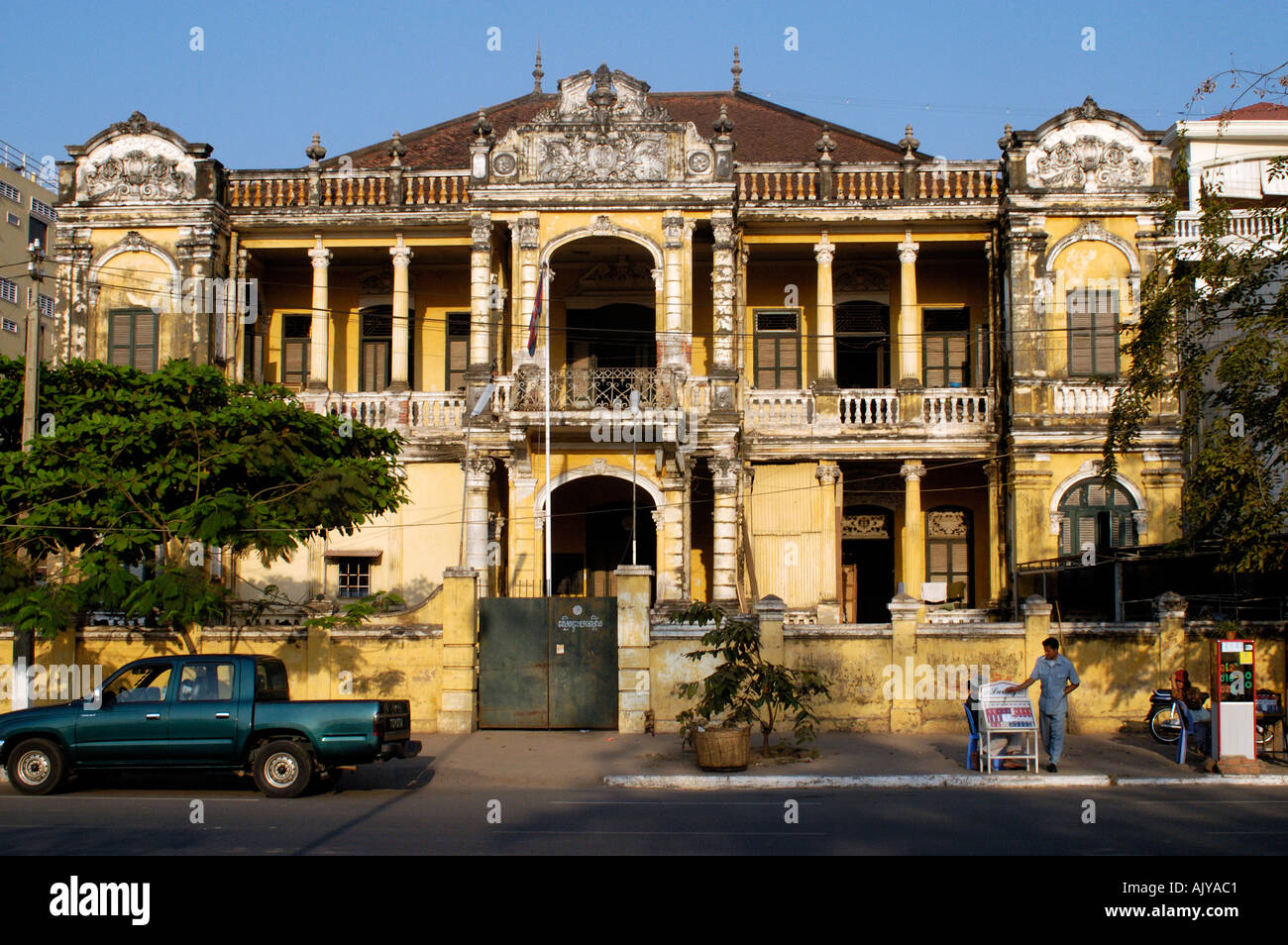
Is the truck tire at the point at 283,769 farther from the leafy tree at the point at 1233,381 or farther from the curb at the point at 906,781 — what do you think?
the leafy tree at the point at 1233,381

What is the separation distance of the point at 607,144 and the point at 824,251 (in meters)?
5.17

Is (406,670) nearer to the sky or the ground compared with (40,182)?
nearer to the ground

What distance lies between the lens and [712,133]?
28.3 m

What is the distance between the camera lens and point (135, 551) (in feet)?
61.3

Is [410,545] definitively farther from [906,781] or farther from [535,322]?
[906,781]

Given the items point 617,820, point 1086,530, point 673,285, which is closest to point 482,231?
point 673,285

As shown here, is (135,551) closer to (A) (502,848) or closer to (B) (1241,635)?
(A) (502,848)

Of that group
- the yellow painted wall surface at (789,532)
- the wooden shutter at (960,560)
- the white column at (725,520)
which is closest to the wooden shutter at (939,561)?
the wooden shutter at (960,560)

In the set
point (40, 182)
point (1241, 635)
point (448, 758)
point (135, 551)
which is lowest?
point (448, 758)

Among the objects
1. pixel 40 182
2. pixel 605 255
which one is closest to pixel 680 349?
pixel 605 255

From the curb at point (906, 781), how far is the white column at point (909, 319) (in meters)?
12.3

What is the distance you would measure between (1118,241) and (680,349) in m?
9.29
